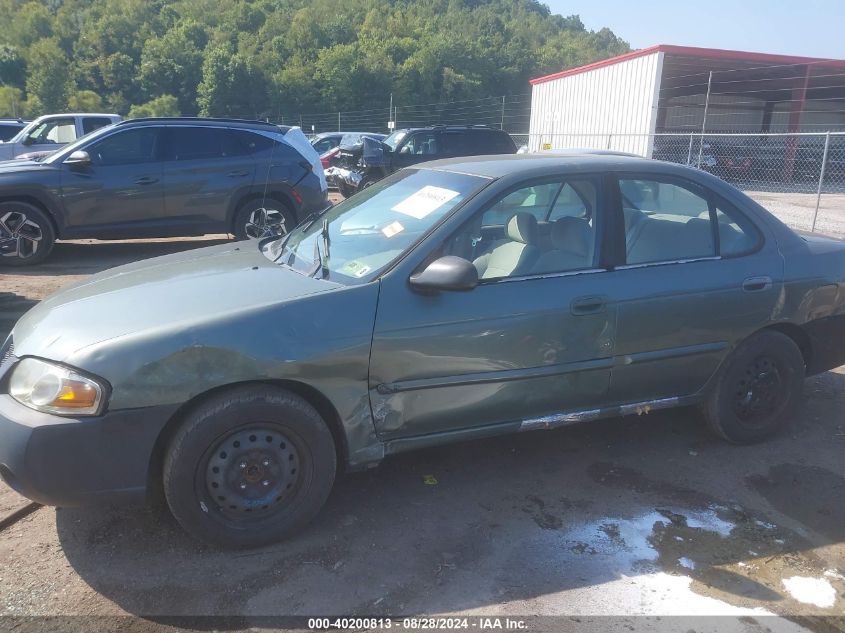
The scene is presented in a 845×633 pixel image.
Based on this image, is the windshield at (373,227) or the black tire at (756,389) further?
the black tire at (756,389)

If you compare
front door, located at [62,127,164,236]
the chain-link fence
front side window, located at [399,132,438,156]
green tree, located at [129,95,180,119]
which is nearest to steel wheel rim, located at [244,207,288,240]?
front door, located at [62,127,164,236]

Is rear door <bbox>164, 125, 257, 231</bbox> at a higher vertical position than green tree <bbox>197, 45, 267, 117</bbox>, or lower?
lower

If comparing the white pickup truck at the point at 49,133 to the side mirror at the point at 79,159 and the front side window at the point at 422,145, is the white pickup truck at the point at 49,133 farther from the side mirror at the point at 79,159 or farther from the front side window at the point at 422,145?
the side mirror at the point at 79,159

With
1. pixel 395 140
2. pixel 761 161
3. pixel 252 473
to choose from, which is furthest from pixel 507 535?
pixel 761 161

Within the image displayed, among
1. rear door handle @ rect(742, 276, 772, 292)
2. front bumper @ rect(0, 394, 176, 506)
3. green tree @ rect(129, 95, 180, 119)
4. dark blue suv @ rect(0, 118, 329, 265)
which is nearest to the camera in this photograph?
front bumper @ rect(0, 394, 176, 506)

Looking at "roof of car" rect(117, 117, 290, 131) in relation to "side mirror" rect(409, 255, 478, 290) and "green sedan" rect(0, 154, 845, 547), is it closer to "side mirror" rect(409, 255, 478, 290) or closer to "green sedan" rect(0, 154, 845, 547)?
"green sedan" rect(0, 154, 845, 547)

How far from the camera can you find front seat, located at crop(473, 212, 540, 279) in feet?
11.3

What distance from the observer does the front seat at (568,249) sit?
355cm

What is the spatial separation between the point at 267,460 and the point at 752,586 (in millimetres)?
2089

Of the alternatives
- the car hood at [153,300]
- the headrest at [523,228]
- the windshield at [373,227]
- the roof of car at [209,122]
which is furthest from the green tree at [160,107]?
the headrest at [523,228]

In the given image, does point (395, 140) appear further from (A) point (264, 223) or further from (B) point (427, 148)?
(A) point (264, 223)

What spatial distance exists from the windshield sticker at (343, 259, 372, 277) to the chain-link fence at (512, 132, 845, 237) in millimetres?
15754

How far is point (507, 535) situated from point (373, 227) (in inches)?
66.9

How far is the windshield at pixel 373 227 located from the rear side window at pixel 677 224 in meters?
0.90
